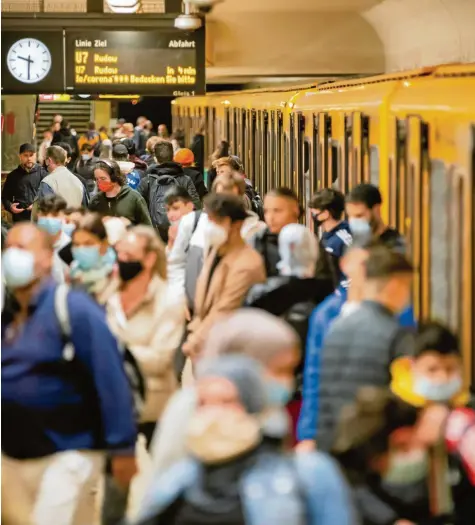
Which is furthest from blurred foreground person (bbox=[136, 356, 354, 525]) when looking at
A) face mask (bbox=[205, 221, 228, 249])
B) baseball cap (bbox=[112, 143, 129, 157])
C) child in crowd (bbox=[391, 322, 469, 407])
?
baseball cap (bbox=[112, 143, 129, 157])

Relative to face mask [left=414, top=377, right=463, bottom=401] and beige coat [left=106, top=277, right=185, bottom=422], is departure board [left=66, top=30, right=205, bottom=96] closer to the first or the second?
beige coat [left=106, top=277, right=185, bottom=422]

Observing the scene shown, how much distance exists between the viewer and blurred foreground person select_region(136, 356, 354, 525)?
3605 millimetres

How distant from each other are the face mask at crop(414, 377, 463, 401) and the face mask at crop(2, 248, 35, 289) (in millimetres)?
1477

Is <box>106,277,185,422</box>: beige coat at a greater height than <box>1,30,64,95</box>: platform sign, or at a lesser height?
lesser

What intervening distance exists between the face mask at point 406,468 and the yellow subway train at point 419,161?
1.08 metres

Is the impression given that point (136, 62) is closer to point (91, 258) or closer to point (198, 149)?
point (198, 149)

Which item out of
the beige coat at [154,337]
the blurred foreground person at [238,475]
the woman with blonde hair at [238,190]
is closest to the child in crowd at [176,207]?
the woman with blonde hair at [238,190]

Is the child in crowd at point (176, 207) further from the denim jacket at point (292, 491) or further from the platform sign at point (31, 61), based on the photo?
the platform sign at point (31, 61)

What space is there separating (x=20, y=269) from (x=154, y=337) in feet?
2.97

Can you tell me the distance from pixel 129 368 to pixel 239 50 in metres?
16.7

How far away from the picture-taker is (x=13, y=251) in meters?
5.35

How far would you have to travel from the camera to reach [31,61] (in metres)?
16.1

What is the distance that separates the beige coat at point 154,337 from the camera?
5945mm

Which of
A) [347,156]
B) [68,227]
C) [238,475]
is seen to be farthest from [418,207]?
[238,475]
